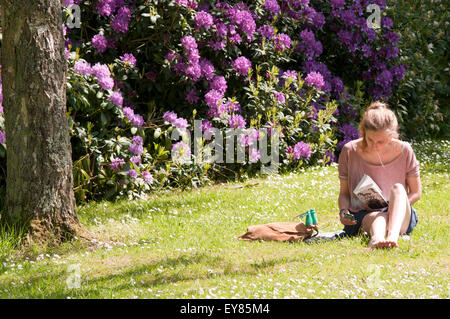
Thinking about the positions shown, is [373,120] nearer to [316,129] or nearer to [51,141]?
[51,141]

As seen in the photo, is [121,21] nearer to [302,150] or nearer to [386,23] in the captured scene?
[302,150]

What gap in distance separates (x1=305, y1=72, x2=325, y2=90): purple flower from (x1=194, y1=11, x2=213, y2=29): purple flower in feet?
4.93

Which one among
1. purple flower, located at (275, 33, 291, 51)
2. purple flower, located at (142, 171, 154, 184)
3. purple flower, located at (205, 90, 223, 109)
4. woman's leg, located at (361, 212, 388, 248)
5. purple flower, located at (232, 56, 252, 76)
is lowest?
woman's leg, located at (361, 212, 388, 248)

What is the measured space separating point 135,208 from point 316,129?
2861 mm

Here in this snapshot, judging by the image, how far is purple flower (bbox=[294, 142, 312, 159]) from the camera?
7.93 meters

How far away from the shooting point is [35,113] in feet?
16.3

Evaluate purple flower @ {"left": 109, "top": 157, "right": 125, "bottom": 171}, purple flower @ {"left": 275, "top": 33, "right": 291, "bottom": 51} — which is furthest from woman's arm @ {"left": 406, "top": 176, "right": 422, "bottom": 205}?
purple flower @ {"left": 275, "top": 33, "right": 291, "bottom": 51}

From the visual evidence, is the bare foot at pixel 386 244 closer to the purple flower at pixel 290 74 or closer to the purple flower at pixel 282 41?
the purple flower at pixel 290 74

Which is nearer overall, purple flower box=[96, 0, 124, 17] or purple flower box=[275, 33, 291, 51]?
purple flower box=[96, 0, 124, 17]

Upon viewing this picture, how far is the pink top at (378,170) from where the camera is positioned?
5.11 metres

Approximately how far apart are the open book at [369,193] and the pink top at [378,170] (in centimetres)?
9

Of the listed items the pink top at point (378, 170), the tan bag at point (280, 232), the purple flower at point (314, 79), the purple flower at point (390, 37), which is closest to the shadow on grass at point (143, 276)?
the tan bag at point (280, 232)

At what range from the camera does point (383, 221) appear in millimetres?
4922

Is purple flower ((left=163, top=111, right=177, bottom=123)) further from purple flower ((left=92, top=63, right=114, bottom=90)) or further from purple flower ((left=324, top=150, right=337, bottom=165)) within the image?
purple flower ((left=324, top=150, right=337, bottom=165))
